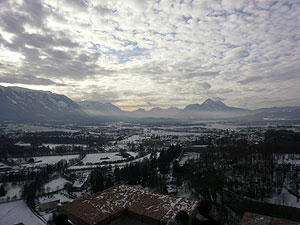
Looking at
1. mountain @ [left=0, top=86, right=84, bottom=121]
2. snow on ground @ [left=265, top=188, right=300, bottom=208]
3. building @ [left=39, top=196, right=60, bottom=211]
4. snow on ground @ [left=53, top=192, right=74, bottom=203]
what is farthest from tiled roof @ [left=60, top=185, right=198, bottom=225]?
mountain @ [left=0, top=86, right=84, bottom=121]

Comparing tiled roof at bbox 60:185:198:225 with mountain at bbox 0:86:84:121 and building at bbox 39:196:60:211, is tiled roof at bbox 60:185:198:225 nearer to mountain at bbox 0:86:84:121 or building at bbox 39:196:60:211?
building at bbox 39:196:60:211

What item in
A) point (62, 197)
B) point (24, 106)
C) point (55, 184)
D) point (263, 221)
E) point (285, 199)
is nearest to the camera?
point (263, 221)

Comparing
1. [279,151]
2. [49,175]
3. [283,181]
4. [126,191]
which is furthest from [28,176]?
[279,151]

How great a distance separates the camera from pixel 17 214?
1745 cm

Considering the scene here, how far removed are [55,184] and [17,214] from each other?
808 centimetres

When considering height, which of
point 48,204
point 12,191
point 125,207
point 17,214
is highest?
point 125,207

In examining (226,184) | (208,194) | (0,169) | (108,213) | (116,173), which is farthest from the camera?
(0,169)

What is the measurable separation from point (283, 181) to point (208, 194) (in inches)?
253

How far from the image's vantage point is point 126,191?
567cm

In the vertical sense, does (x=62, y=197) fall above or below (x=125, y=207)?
below

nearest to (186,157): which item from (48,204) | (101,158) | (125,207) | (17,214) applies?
(101,158)

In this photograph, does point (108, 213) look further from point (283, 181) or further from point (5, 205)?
point (5, 205)

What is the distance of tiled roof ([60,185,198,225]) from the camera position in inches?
170

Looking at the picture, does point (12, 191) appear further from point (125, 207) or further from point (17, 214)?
point (125, 207)
